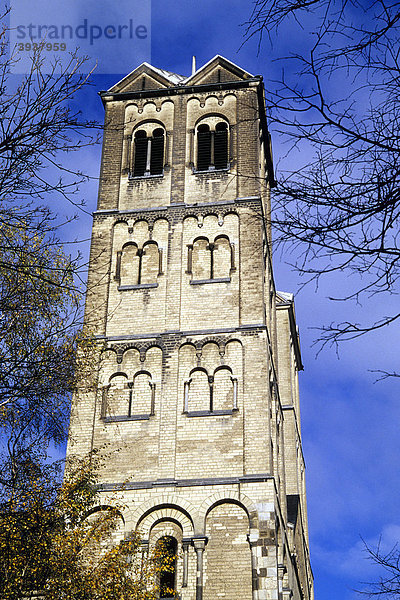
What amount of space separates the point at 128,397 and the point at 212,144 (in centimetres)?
989

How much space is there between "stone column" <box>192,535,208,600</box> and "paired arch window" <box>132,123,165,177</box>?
1299 centimetres

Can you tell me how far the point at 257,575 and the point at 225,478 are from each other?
2.78 meters

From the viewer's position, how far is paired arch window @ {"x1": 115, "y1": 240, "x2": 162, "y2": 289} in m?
29.1

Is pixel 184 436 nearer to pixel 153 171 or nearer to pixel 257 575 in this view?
pixel 257 575

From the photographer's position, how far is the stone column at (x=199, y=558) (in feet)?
76.0

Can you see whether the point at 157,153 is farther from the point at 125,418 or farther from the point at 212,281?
the point at 125,418

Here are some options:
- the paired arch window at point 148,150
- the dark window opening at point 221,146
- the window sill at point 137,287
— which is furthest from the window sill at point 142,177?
the window sill at point 137,287

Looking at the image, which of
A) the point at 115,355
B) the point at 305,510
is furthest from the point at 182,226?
the point at 305,510

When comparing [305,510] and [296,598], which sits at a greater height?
[305,510]

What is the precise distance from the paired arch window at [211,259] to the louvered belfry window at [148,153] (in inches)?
140

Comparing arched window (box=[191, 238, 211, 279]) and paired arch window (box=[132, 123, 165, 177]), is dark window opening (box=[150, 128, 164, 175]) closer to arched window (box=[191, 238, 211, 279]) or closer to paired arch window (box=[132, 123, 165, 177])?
paired arch window (box=[132, 123, 165, 177])

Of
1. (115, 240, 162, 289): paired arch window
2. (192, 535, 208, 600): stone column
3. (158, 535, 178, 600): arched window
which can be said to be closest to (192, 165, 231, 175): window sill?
(115, 240, 162, 289): paired arch window

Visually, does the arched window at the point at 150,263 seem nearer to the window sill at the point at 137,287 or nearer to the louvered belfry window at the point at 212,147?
the window sill at the point at 137,287

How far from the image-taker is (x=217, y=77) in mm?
33594
